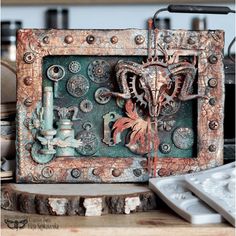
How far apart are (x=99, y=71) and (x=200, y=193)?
0.74 feet

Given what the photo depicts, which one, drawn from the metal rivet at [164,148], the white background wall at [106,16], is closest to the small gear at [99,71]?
the metal rivet at [164,148]

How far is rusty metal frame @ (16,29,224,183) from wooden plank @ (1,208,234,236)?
0.40 feet

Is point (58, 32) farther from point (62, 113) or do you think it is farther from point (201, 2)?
point (201, 2)

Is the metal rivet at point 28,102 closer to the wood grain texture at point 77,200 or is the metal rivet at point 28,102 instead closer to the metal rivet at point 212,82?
the wood grain texture at point 77,200

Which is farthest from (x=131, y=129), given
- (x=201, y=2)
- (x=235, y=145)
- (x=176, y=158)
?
(x=201, y=2)

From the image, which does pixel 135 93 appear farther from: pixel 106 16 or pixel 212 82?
pixel 106 16

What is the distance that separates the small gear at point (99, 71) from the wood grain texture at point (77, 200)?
151 millimetres

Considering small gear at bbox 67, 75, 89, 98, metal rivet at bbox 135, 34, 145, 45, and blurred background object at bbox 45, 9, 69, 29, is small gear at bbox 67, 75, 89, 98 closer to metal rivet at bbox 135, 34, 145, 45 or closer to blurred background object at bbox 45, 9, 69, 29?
metal rivet at bbox 135, 34, 145, 45

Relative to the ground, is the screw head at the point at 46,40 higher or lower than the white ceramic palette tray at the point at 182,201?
higher

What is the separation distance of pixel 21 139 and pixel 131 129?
146 mm

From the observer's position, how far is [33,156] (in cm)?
80

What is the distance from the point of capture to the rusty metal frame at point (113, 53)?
31.8 inches

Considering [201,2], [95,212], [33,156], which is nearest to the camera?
[95,212]

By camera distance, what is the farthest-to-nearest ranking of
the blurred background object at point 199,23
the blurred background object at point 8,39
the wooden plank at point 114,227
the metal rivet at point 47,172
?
the blurred background object at point 199,23 → the blurred background object at point 8,39 → the metal rivet at point 47,172 → the wooden plank at point 114,227
